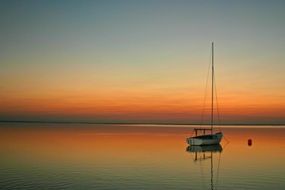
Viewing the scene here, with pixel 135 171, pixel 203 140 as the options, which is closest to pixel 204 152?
pixel 203 140

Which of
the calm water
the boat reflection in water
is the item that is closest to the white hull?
the boat reflection in water

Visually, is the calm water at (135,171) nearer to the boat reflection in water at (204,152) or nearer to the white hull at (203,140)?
the boat reflection in water at (204,152)

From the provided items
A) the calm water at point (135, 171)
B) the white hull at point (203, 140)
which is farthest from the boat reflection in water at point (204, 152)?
the calm water at point (135, 171)

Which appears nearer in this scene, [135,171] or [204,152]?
[135,171]

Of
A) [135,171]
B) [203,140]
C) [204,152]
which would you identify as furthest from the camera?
[203,140]

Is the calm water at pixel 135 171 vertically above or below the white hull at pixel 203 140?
below

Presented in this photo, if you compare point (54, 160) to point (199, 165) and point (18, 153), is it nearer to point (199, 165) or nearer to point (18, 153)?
point (18, 153)

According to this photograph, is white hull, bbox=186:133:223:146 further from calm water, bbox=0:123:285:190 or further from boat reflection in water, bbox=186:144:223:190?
calm water, bbox=0:123:285:190

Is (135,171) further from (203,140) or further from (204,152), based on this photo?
(203,140)

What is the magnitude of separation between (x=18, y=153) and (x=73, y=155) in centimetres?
795

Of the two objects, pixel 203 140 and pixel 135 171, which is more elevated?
pixel 203 140

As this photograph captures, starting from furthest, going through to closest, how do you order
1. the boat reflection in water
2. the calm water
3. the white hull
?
the white hull, the boat reflection in water, the calm water

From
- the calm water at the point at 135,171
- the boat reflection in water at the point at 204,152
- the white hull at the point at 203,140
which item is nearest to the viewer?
the calm water at the point at 135,171

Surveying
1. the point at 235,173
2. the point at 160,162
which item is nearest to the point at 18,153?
the point at 160,162
